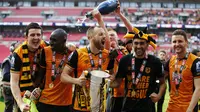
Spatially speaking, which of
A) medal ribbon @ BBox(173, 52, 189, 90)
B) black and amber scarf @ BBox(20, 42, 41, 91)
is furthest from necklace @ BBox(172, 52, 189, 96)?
black and amber scarf @ BBox(20, 42, 41, 91)

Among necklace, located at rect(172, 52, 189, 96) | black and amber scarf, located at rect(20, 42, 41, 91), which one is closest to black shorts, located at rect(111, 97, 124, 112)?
necklace, located at rect(172, 52, 189, 96)

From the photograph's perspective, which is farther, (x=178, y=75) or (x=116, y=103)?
(x=116, y=103)

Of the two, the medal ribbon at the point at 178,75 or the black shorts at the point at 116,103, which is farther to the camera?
the black shorts at the point at 116,103

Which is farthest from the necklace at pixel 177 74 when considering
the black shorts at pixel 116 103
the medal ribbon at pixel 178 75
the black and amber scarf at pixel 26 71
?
the black and amber scarf at pixel 26 71

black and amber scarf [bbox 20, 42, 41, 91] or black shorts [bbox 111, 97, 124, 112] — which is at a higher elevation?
black and amber scarf [bbox 20, 42, 41, 91]

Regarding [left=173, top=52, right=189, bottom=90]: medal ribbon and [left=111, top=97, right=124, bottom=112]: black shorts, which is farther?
[left=111, top=97, right=124, bottom=112]: black shorts

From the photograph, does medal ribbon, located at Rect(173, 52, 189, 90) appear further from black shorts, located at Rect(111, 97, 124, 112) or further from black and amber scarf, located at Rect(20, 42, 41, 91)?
black and amber scarf, located at Rect(20, 42, 41, 91)

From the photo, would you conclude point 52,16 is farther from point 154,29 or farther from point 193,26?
point 193,26

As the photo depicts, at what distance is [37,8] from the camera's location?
48062 mm

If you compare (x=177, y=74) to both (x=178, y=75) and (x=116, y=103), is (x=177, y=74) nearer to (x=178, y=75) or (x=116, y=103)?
(x=178, y=75)

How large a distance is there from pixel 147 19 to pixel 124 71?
39662 millimetres

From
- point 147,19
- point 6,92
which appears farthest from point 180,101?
point 147,19

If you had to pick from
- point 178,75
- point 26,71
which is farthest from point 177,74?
point 26,71

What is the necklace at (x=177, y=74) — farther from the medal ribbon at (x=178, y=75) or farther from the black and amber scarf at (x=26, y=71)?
the black and amber scarf at (x=26, y=71)
